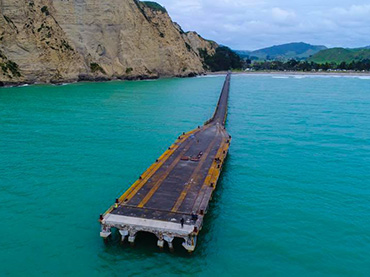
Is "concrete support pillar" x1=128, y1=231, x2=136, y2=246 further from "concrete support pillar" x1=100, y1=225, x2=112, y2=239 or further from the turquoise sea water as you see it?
"concrete support pillar" x1=100, y1=225, x2=112, y2=239

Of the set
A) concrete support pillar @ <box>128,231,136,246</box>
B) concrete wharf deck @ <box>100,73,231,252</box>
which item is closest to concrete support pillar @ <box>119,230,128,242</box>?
concrete wharf deck @ <box>100,73,231,252</box>

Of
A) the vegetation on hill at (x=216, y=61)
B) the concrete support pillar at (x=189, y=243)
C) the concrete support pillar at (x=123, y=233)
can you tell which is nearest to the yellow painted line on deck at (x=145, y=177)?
the concrete support pillar at (x=123, y=233)

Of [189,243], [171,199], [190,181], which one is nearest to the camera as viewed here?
[189,243]

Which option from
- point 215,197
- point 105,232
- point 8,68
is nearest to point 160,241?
point 105,232

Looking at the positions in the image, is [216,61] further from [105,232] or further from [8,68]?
[105,232]

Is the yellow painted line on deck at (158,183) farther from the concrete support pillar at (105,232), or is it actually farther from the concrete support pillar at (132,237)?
the concrete support pillar at (105,232)

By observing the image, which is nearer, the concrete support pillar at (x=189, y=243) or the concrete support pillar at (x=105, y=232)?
the concrete support pillar at (x=189, y=243)

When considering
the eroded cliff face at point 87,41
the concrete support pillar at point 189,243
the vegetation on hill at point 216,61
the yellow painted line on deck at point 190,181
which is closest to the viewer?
the concrete support pillar at point 189,243
